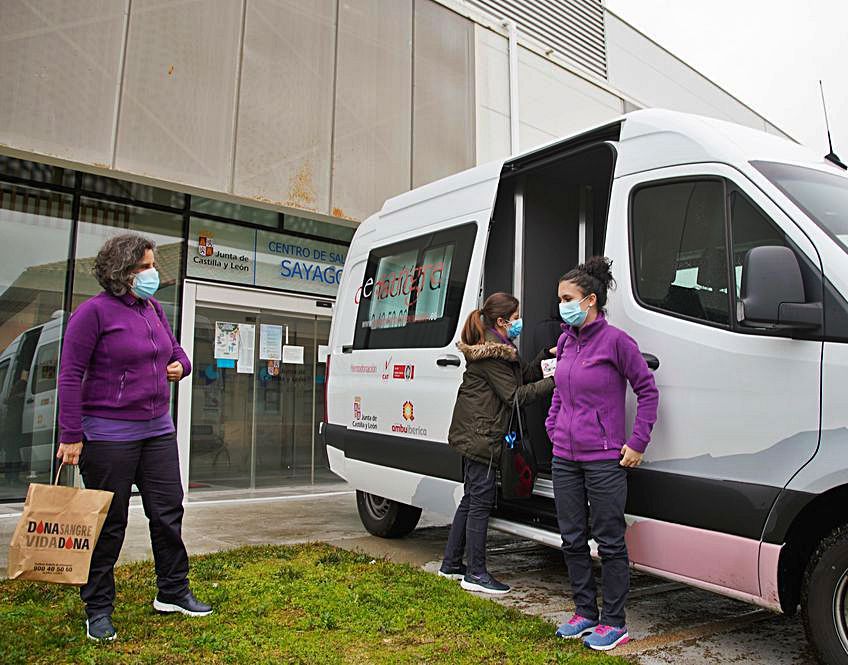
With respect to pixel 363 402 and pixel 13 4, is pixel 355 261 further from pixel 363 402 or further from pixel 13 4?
pixel 13 4

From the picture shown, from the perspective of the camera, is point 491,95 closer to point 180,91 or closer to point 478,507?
point 180,91

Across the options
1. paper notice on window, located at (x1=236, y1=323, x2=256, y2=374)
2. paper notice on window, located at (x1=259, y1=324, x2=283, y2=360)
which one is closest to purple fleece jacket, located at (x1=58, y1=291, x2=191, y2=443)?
paper notice on window, located at (x1=236, y1=323, x2=256, y2=374)

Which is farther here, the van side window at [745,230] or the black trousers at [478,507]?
the black trousers at [478,507]

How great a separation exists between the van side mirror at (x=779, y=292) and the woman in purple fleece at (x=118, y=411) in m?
2.80

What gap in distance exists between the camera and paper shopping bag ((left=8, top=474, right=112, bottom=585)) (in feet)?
10.6

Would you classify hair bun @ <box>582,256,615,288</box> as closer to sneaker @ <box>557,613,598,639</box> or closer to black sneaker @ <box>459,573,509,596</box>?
sneaker @ <box>557,613,598,639</box>

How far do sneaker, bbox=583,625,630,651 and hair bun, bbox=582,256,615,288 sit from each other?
5.43ft

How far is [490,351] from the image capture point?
14.3ft

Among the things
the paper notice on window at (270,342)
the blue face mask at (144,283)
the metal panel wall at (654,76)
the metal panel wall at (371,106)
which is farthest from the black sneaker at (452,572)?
the metal panel wall at (654,76)

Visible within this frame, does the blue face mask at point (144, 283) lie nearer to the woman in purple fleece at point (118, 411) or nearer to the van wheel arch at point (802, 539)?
the woman in purple fleece at point (118, 411)

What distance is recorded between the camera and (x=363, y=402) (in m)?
5.84

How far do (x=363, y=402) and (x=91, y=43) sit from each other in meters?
4.45

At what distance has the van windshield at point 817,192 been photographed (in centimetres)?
312

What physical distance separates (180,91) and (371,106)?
2.38 metres
